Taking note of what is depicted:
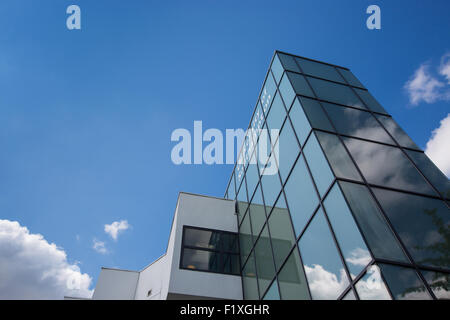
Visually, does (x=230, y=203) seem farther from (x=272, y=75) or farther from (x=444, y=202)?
(x=444, y=202)

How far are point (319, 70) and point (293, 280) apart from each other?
8451 millimetres

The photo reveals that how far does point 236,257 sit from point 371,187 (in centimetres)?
714

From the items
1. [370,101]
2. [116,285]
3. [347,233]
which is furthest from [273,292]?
[116,285]

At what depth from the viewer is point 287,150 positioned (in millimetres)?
9672

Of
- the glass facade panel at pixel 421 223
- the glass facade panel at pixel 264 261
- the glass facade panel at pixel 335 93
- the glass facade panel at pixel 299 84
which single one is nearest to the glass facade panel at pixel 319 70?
the glass facade panel at pixel 335 93

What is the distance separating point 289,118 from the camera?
396 inches

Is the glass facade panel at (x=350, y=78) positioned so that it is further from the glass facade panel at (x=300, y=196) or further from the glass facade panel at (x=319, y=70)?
the glass facade panel at (x=300, y=196)

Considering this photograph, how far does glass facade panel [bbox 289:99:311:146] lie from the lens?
877cm

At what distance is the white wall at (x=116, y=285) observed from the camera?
588 inches

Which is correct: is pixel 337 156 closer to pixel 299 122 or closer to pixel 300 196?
pixel 300 196

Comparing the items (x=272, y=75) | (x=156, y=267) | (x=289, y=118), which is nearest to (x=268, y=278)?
(x=289, y=118)

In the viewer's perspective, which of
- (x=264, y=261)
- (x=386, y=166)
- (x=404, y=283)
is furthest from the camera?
(x=264, y=261)

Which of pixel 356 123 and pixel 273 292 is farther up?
pixel 356 123

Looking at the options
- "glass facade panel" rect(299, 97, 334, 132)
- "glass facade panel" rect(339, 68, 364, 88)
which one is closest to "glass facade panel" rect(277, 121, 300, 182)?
"glass facade panel" rect(299, 97, 334, 132)
